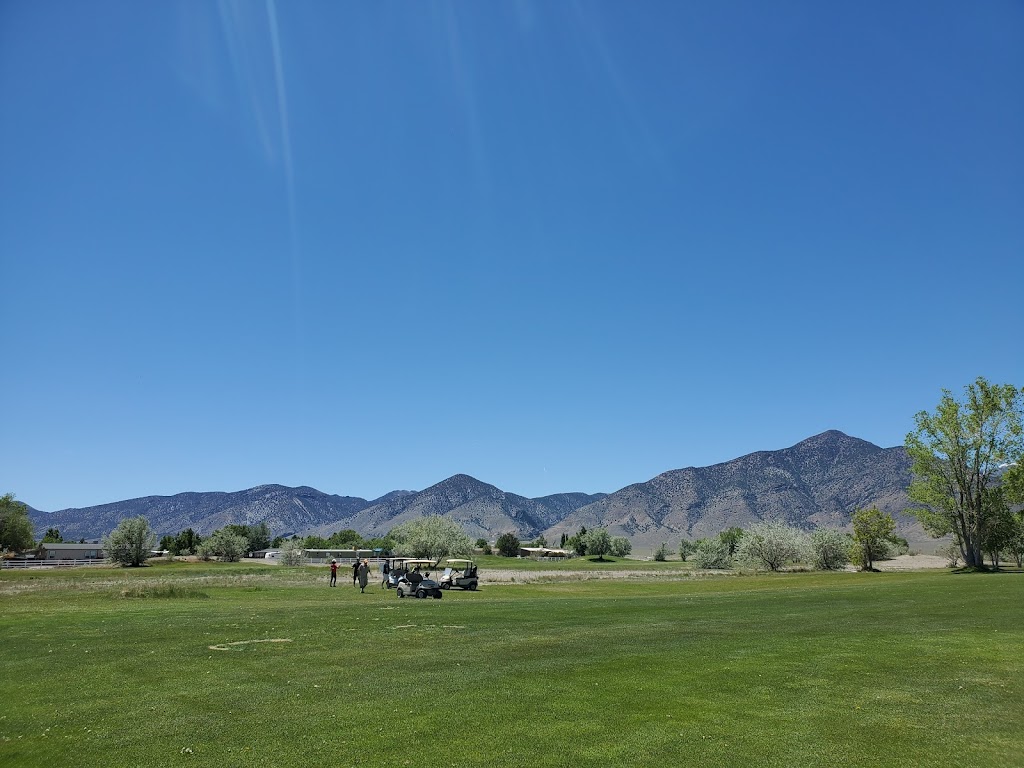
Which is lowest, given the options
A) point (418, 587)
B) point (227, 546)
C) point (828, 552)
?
point (227, 546)

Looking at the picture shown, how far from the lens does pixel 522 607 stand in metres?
37.5

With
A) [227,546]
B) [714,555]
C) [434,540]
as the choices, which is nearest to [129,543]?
[227,546]

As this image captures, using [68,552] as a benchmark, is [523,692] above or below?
above

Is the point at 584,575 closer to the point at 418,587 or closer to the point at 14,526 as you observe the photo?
the point at 418,587

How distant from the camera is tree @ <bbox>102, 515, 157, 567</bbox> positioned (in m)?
132

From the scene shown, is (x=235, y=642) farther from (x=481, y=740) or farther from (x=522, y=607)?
(x=522, y=607)

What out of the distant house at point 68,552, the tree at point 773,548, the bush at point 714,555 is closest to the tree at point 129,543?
the distant house at point 68,552

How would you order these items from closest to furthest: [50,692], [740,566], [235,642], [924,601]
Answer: [50,692], [235,642], [924,601], [740,566]

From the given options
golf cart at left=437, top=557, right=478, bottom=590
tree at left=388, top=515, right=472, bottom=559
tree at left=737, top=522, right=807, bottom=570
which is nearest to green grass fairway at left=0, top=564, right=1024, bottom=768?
golf cart at left=437, top=557, right=478, bottom=590

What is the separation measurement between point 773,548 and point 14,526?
142180 mm

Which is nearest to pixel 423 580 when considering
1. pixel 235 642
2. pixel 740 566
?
pixel 235 642

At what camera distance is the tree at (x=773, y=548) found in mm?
96250

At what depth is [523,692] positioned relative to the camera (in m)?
14.5

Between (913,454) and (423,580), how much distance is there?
57.9m
